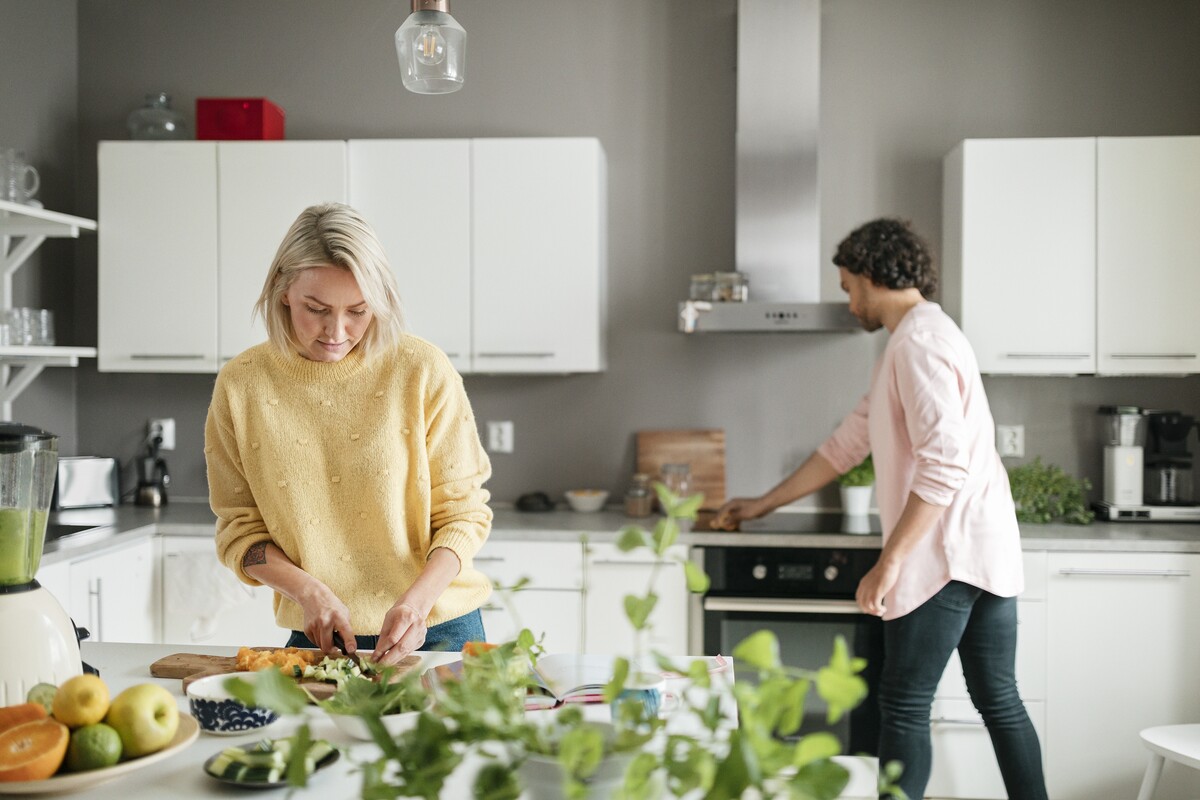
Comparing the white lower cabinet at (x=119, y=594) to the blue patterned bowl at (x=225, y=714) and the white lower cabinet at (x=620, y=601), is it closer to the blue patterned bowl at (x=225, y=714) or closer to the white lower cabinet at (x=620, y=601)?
the white lower cabinet at (x=620, y=601)

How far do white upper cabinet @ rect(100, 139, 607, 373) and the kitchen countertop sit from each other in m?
0.49

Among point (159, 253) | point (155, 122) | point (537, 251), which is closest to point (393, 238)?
point (537, 251)

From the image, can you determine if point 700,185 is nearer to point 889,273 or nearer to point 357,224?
point 889,273

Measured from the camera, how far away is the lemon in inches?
45.8

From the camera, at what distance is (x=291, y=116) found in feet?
12.7

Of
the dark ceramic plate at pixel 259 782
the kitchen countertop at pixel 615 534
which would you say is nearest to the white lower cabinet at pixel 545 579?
the kitchen countertop at pixel 615 534

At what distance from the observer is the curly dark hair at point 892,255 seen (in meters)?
2.78

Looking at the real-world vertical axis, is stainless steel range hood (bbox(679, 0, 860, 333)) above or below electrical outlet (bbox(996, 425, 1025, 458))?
above

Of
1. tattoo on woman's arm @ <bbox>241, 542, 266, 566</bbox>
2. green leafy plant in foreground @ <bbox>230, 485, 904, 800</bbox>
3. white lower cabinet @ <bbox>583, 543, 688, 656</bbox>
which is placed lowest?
white lower cabinet @ <bbox>583, 543, 688, 656</bbox>

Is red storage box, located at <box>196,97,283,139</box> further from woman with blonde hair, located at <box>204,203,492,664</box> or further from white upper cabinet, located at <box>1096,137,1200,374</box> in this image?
white upper cabinet, located at <box>1096,137,1200,374</box>

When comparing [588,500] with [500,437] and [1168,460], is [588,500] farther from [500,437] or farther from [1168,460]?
[1168,460]

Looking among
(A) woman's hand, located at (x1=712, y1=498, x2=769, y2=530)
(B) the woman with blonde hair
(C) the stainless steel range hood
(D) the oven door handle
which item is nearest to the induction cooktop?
(A) woman's hand, located at (x1=712, y1=498, x2=769, y2=530)

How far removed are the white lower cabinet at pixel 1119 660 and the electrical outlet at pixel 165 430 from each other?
296 centimetres

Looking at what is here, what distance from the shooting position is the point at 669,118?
3.76 m
